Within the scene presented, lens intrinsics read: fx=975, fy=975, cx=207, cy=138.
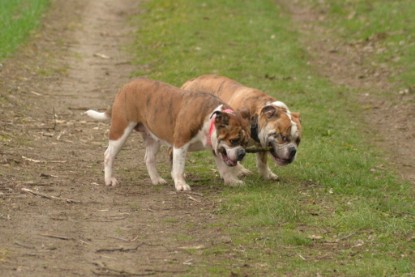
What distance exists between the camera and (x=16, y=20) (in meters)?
21.4

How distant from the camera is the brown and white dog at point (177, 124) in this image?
404 inches

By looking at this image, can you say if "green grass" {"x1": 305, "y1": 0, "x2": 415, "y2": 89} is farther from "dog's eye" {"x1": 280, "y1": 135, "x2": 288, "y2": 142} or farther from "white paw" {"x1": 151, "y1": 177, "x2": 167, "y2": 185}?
"white paw" {"x1": 151, "y1": 177, "x2": 167, "y2": 185}

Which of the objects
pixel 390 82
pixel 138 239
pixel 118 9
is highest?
pixel 138 239

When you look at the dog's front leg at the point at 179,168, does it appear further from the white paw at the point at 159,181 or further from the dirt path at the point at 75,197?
the white paw at the point at 159,181

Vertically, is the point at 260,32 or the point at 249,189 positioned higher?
the point at 249,189

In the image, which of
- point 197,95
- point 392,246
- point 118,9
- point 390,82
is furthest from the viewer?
point 118,9

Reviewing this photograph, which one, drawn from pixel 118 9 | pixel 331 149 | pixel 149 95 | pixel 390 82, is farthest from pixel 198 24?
pixel 149 95

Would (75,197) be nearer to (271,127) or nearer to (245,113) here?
(245,113)

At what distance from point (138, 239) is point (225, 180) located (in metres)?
2.42

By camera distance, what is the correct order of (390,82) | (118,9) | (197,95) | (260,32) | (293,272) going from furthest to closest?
(118,9) → (260,32) → (390,82) → (197,95) → (293,272)

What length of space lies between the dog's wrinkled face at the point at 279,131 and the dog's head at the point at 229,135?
1.63 feet

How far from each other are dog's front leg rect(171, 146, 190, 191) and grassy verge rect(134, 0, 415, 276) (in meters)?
0.53

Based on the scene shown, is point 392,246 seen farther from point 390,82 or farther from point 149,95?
point 390,82

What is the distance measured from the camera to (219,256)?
8336 millimetres
